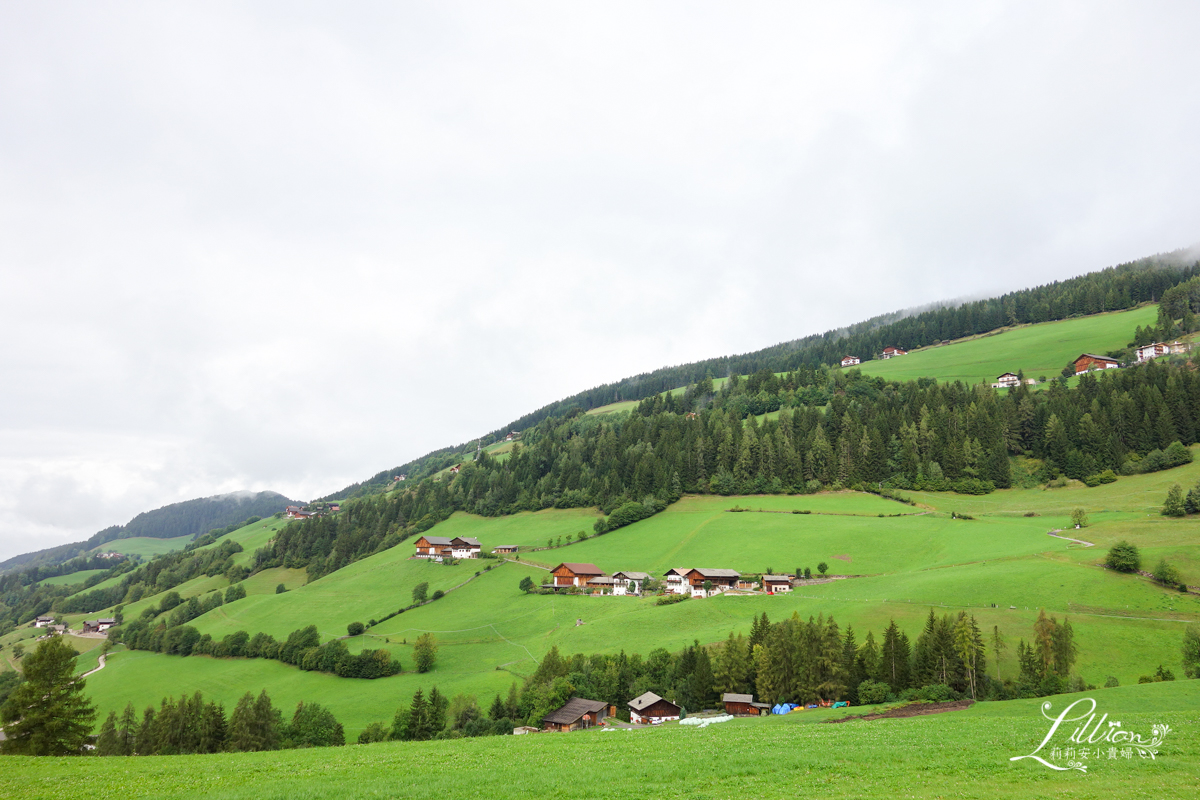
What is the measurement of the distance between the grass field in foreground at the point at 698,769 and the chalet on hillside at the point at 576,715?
76.3 ft

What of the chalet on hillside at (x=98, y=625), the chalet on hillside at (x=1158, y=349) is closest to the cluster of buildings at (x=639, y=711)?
the chalet on hillside at (x=1158, y=349)

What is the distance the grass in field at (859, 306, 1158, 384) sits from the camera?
162 m

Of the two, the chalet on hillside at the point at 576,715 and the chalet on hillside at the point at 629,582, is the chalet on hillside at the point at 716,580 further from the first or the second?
the chalet on hillside at the point at 576,715

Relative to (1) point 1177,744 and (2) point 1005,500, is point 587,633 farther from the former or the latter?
(2) point 1005,500

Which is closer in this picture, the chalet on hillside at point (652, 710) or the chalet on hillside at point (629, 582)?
the chalet on hillside at point (652, 710)

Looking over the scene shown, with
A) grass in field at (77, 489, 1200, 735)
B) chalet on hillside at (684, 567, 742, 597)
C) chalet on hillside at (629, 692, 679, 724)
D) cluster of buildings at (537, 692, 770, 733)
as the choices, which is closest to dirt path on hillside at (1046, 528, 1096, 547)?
grass in field at (77, 489, 1200, 735)

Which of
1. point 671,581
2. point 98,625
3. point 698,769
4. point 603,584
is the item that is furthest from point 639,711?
point 98,625

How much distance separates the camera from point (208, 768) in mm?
24328

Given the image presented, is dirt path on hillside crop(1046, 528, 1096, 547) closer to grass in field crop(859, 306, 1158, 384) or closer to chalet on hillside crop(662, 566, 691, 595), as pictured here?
chalet on hillside crop(662, 566, 691, 595)

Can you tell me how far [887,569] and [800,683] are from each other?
132 feet

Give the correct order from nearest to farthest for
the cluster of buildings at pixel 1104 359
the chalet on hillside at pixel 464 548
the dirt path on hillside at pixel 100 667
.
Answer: the dirt path on hillside at pixel 100 667 → the chalet on hillside at pixel 464 548 → the cluster of buildings at pixel 1104 359

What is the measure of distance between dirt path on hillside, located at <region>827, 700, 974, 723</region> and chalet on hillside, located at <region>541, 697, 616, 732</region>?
2459cm

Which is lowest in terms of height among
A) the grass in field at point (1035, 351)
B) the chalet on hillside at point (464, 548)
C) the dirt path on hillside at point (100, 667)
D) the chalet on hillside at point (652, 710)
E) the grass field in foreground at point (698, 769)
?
the chalet on hillside at point (652, 710)

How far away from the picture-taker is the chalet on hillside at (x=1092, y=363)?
146 meters
